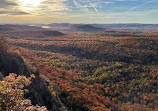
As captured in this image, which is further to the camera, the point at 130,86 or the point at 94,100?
the point at 130,86

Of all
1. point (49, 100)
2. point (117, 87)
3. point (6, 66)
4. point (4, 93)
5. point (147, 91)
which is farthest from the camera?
point (117, 87)

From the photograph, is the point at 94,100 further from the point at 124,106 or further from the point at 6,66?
the point at 6,66

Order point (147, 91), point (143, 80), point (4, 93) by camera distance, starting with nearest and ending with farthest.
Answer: point (4, 93), point (147, 91), point (143, 80)

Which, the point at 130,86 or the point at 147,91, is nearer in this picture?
the point at 147,91

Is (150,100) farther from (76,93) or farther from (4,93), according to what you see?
(4,93)

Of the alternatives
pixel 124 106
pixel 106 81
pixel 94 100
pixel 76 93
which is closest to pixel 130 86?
pixel 106 81

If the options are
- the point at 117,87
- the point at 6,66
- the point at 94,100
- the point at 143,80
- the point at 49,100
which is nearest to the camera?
the point at 49,100

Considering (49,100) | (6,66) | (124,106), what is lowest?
(124,106)

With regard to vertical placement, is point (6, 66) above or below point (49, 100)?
above

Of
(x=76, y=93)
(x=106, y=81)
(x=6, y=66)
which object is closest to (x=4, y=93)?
(x=6, y=66)
